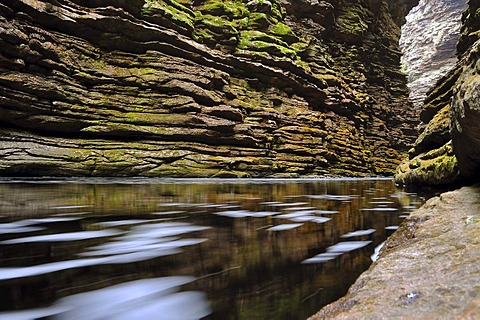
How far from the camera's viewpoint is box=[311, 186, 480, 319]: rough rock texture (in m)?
1.00

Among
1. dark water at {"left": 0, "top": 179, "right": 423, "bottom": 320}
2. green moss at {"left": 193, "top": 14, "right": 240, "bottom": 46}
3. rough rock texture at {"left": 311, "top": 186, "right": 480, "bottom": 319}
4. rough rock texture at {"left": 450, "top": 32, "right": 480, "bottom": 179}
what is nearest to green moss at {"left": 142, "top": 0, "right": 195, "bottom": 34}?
green moss at {"left": 193, "top": 14, "right": 240, "bottom": 46}

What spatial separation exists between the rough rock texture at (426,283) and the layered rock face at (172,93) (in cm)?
1442

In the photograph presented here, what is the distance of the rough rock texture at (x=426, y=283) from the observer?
100cm

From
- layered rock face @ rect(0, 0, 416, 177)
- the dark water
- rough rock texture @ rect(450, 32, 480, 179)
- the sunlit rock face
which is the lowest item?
the dark water

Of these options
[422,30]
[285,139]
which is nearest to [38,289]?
[285,139]

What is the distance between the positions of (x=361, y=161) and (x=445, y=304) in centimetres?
3083

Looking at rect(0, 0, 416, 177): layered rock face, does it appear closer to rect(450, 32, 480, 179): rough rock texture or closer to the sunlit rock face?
rect(450, 32, 480, 179): rough rock texture

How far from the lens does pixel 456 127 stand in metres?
3.79

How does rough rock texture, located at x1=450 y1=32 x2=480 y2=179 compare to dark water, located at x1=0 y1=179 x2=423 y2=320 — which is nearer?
dark water, located at x1=0 y1=179 x2=423 y2=320

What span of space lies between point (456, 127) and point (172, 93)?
16.8 meters

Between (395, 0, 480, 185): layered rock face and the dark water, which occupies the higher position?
(395, 0, 480, 185): layered rock face

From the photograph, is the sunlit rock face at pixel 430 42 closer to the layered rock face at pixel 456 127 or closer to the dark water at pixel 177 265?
the layered rock face at pixel 456 127

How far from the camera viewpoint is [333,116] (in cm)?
2991

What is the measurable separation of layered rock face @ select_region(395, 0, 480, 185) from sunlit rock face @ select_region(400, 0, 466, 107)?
59.5 meters
